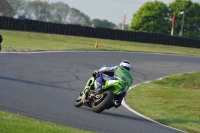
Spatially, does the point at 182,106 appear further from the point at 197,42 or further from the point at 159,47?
the point at 197,42

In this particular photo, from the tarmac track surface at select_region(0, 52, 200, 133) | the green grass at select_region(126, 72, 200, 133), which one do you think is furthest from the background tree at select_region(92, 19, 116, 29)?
the green grass at select_region(126, 72, 200, 133)

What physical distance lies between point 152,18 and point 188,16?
23.3 feet

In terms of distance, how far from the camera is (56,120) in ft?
36.1

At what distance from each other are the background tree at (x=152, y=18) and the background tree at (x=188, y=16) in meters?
1.85

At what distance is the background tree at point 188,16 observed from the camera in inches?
4476

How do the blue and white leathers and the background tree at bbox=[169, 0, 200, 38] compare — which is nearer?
the blue and white leathers

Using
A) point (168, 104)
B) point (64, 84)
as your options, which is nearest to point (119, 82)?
point (168, 104)

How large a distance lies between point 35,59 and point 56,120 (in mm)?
14274

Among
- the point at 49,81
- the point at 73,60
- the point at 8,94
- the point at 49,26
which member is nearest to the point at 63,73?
the point at 49,81

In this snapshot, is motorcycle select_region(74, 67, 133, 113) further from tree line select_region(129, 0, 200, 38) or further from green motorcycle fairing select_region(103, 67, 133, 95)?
tree line select_region(129, 0, 200, 38)

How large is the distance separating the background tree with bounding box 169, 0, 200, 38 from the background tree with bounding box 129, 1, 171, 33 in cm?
185

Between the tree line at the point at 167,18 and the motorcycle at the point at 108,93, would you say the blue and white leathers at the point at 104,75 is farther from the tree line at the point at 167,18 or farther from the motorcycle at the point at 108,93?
the tree line at the point at 167,18

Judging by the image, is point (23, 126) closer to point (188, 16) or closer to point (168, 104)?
point (168, 104)

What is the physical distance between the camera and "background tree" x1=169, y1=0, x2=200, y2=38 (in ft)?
373
